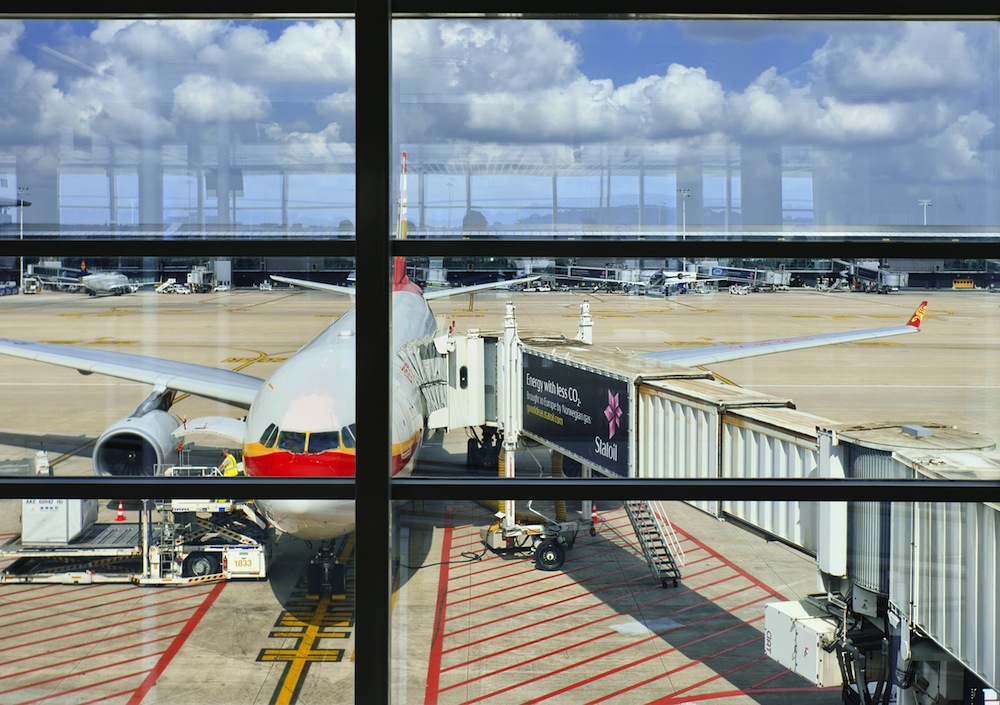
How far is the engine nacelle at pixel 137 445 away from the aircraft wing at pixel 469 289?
5.42 feet

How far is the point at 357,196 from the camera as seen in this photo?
6.88 ft

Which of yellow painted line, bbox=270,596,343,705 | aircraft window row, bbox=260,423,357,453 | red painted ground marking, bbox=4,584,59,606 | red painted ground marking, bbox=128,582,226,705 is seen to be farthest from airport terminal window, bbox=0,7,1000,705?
aircraft window row, bbox=260,423,357,453


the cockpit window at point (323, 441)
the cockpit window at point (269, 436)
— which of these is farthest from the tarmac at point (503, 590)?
the cockpit window at point (323, 441)

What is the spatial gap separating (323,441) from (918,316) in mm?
3746

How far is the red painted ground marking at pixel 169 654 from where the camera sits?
11.3 feet

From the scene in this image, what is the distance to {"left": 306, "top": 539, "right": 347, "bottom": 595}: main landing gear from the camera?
310 centimetres

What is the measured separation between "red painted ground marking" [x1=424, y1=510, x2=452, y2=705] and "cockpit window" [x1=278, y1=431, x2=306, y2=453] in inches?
76.8

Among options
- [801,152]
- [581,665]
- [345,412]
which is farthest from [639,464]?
→ [345,412]

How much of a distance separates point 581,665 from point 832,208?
7.39 ft

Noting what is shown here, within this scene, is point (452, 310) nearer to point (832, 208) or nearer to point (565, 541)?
point (565, 541)

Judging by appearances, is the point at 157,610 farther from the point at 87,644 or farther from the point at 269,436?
the point at 269,436

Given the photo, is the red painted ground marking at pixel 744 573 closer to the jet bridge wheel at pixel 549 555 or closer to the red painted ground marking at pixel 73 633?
the jet bridge wheel at pixel 549 555

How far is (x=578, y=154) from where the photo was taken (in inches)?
125

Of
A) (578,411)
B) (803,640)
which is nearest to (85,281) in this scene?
(578,411)
